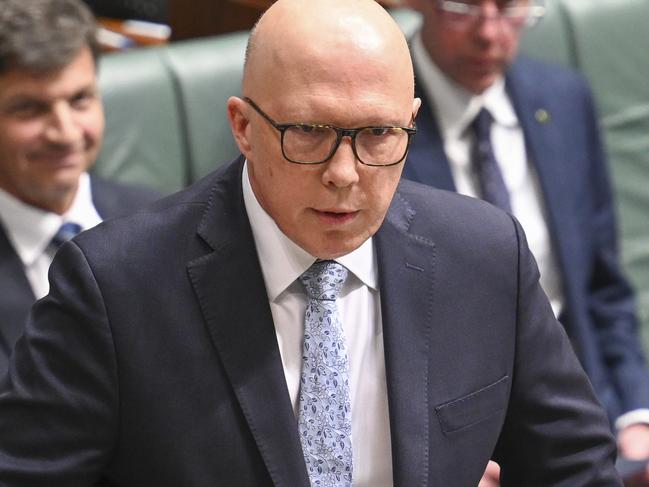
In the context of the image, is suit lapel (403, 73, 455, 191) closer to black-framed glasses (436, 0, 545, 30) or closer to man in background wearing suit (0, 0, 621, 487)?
black-framed glasses (436, 0, 545, 30)

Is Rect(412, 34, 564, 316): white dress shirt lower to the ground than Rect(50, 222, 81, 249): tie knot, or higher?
higher

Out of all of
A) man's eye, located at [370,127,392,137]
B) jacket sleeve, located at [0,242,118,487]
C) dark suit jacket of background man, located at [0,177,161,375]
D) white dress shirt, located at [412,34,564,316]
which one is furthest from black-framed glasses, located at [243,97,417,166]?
white dress shirt, located at [412,34,564,316]

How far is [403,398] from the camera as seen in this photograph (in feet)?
4.33

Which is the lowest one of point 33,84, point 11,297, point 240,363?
point 11,297

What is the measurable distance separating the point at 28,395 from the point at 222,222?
0.83 feet

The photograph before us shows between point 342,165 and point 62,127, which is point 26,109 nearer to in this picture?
point 62,127

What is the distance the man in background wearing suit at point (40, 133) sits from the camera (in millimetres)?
1991

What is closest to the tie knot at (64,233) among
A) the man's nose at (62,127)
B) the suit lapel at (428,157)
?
the man's nose at (62,127)

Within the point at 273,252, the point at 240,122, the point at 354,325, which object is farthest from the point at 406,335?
the point at 240,122

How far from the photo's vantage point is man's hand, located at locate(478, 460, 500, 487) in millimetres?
1486

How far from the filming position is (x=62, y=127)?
2006 mm

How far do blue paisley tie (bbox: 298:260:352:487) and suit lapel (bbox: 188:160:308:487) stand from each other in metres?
0.03

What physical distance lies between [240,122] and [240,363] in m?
0.23

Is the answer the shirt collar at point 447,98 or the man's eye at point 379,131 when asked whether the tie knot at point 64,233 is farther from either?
the man's eye at point 379,131
